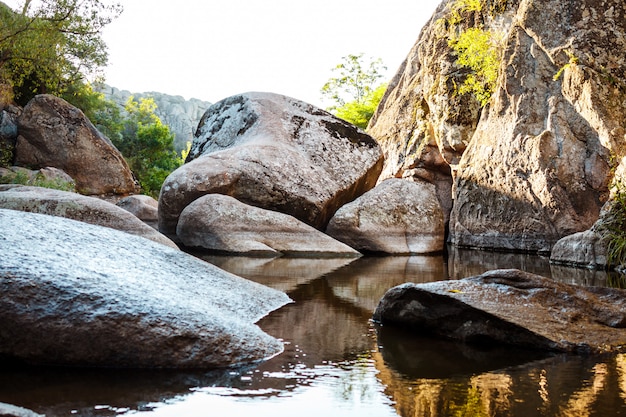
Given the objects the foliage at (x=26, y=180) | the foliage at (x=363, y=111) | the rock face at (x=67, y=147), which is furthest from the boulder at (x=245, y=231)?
the foliage at (x=363, y=111)

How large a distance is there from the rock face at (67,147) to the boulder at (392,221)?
1238cm

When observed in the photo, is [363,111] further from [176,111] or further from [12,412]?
[12,412]

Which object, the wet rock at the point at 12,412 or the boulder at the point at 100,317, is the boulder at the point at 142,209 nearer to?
the boulder at the point at 100,317

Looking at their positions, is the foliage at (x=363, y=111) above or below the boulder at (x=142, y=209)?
above

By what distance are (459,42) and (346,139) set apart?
572cm

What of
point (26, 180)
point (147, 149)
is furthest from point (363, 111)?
point (26, 180)

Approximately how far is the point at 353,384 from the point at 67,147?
21343 mm

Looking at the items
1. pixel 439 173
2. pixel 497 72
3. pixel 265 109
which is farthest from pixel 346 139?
pixel 439 173

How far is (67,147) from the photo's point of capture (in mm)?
22375

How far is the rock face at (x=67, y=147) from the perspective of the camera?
866 inches

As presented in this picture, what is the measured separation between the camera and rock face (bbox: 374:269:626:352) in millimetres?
4125

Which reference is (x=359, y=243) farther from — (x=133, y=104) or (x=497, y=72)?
(x=133, y=104)

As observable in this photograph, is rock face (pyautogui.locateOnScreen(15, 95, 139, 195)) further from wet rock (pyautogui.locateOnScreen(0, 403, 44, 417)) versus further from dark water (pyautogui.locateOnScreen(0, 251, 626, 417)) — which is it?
wet rock (pyautogui.locateOnScreen(0, 403, 44, 417))

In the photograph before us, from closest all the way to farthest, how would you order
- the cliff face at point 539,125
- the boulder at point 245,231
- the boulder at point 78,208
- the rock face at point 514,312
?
the rock face at point 514,312 → the boulder at point 78,208 → the boulder at point 245,231 → the cliff face at point 539,125
